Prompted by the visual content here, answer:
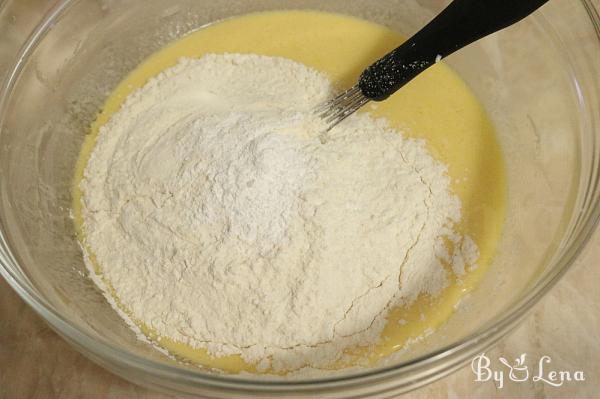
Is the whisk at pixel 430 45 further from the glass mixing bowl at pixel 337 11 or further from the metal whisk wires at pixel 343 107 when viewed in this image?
the glass mixing bowl at pixel 337 11

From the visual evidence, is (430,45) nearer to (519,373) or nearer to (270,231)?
(270,231)

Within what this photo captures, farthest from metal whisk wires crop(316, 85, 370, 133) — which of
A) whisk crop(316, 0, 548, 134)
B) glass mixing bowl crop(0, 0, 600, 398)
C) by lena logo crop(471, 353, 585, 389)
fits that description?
by lena logo crop(471, 353, 585, 389)

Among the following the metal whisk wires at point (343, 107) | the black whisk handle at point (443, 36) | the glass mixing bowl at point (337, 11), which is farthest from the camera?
the metal whisk wires at point (343, 107)

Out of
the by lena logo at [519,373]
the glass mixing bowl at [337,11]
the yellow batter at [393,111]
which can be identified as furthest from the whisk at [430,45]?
the by lena logo at [519,373]

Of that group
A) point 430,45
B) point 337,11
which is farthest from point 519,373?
point 337,11

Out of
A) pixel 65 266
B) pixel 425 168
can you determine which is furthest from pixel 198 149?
pixel 425 168

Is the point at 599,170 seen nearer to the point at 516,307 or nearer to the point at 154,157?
the point at 516,307

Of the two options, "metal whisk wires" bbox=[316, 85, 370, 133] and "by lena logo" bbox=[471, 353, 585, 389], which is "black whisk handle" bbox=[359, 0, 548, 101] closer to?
"metal whisk wires" bbox=[316, 85, 370, 133]
